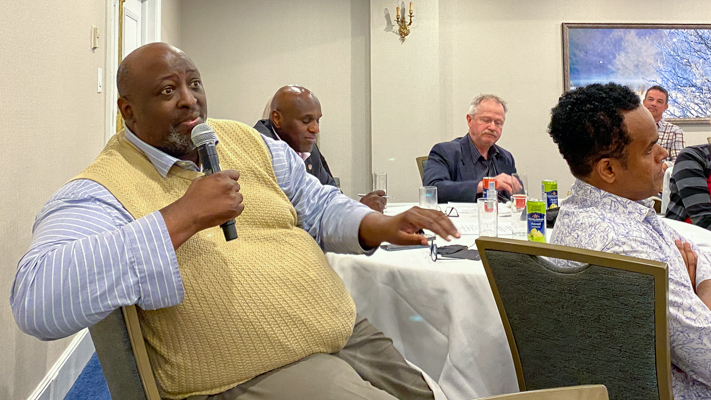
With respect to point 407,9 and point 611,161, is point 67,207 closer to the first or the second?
point 611,161

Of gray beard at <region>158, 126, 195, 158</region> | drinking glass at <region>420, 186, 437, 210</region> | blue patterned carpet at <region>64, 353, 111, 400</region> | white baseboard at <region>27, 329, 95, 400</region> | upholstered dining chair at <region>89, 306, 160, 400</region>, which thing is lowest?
blue patterned carpet at <region>64, 353, 111, 400</region>

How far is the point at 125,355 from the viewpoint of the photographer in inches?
41.1

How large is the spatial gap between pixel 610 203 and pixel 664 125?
512cm

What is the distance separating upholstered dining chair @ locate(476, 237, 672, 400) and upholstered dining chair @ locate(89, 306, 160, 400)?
2.51 ft

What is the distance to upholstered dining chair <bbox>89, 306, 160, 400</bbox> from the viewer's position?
1.03 metres

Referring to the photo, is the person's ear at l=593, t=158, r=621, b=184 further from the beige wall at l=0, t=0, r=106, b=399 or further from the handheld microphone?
the beige wall at l=0, t=0, r=106, b=399

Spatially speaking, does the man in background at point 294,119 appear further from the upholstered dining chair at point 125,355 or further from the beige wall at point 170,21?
the beige wall at point 170,21

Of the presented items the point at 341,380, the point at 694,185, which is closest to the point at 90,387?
the point at 341,380

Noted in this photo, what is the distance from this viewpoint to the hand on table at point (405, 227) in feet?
3.91

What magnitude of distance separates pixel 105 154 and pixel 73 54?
1666 millimetres

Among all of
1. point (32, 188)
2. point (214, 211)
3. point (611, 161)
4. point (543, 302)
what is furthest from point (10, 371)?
point (611, 161)

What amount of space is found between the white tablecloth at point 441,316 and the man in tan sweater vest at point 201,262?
39 centimetres

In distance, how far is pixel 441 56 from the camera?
19.4ft

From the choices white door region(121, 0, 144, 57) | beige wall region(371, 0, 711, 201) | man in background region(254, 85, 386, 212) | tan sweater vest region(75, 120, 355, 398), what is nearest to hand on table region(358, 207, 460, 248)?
tan sweater vest region(75, 120, 355, 398)
